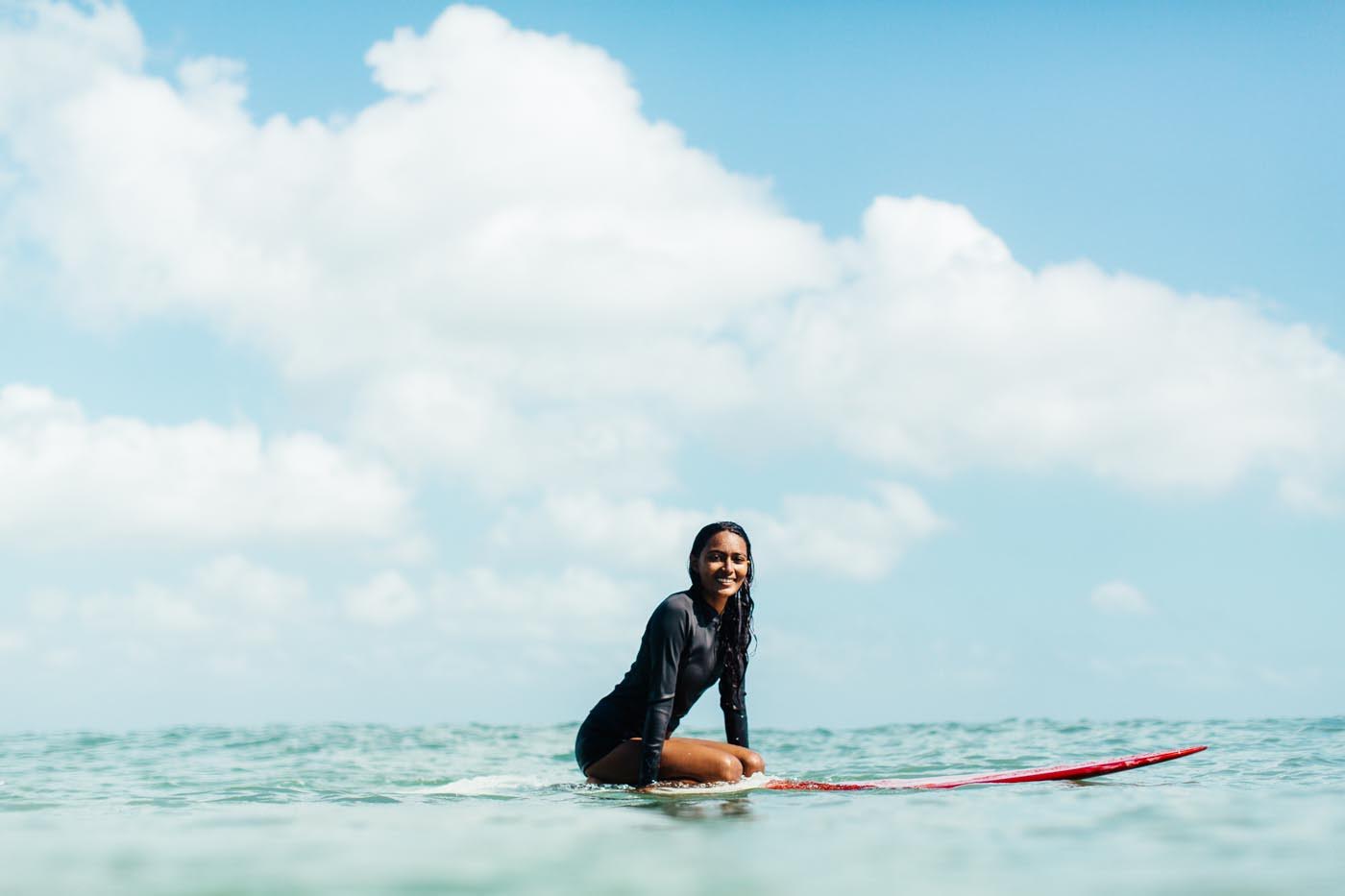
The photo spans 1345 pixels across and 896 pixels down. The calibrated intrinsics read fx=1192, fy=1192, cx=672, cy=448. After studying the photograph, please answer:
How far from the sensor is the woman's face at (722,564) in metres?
7.32

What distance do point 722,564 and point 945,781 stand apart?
2.23 metres

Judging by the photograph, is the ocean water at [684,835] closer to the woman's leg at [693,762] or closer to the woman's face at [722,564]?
the woman's leg at [693,762]

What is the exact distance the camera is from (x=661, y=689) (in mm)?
7180

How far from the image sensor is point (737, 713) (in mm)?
8070

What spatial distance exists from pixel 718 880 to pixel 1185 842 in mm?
2134

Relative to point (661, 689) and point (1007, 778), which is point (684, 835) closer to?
point (661, 689)

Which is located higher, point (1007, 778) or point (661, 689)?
point (661, 689)

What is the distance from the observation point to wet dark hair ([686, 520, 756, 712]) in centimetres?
741

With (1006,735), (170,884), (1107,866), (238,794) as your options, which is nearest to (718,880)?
(1107,866)

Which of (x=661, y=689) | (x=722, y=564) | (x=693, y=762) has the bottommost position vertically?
(x=693, y=762)

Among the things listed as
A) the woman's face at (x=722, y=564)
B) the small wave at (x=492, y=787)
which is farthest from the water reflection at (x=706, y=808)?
the small wave at (x=492, y=787)

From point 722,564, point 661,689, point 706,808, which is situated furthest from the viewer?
point 722,564

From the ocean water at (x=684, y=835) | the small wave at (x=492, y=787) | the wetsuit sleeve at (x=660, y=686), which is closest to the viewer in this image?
the ocean water at (x=684, y=835)

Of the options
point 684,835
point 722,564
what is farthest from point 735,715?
point 684,835
